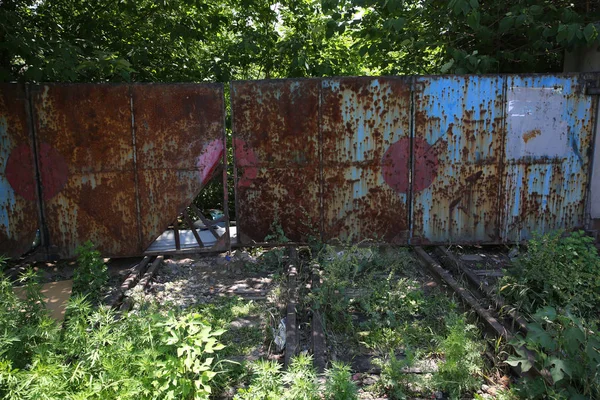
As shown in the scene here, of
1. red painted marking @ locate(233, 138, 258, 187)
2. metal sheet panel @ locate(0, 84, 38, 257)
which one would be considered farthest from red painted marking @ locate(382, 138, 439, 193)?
metal sheet panel @ locate(0, 84, 38, 257)

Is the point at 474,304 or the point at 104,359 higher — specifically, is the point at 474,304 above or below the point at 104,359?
below

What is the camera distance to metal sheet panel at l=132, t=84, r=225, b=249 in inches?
262

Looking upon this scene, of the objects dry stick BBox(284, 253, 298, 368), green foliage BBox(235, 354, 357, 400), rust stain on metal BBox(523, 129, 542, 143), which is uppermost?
rust stain on metal BBox(523, 129, 542, 143)

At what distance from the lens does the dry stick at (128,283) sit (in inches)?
201

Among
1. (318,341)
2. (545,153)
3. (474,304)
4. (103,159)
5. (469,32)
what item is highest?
(469,32)

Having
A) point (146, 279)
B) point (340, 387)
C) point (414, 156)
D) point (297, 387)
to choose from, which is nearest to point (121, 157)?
point (146, 279)

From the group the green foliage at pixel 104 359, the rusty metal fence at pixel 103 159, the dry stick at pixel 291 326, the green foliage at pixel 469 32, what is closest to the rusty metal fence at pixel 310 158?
the rusty metal fence at pixel 103 159

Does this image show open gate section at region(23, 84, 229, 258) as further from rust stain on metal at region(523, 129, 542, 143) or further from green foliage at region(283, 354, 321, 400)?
rust stain on metal at region(523, 129, 542, 143)

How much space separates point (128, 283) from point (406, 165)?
418cm

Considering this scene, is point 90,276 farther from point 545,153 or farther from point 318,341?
point 545,153

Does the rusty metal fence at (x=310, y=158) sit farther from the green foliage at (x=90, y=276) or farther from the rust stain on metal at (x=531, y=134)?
the green foliage at (x=90, y=276)

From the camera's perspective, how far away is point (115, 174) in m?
6.71

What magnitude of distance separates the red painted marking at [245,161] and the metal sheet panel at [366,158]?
1060 millimetres

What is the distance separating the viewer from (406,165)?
704 centimetres
